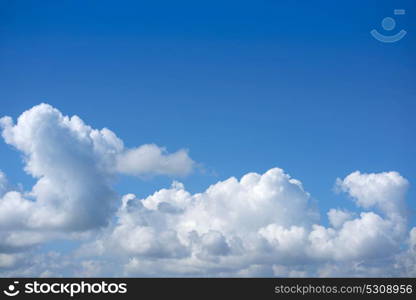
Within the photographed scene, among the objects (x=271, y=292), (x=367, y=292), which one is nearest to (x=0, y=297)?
(x=271, y=292)

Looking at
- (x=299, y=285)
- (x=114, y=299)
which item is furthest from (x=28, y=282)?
(x=299, y=285)

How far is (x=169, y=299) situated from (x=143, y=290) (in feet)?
13.9

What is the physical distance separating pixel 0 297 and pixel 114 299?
18.2 m

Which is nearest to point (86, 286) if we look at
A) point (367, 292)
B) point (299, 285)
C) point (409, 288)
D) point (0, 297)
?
point (0, 297)

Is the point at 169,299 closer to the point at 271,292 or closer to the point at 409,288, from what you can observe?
the point at 271,292

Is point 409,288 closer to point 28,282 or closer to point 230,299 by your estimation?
point 230,299

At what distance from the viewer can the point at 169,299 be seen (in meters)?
70.2

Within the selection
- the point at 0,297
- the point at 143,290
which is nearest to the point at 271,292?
the point at 143,290

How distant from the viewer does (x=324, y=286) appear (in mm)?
73062

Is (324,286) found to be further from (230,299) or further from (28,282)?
(28,282)

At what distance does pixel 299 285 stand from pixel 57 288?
37567mm

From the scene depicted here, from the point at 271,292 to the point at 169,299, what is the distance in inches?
641

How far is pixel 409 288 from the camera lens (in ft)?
240

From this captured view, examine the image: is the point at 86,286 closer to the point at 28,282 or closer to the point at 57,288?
the point at 57,288
